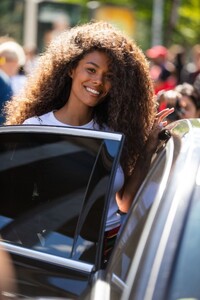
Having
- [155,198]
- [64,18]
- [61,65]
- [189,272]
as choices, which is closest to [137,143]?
[61,65]

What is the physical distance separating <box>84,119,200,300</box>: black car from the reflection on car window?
375 mm

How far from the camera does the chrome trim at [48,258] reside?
10.2 ft

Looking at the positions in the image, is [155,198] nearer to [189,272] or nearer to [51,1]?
[189,272]

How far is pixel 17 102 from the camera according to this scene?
4180mm

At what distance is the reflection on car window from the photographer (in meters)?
3.23

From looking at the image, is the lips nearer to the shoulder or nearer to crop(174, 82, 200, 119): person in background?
the shoulder

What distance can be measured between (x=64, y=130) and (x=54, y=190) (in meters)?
0.32

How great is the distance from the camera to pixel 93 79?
3.88m

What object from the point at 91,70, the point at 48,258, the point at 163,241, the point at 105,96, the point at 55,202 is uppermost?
the point at 91,70

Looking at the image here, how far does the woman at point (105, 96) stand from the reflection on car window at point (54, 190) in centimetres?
35

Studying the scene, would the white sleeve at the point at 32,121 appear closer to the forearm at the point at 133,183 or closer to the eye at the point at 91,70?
the eye at the point at 91,70

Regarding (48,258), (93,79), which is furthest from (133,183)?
(48,258)

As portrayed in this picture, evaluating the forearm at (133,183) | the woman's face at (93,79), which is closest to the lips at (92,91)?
the woman's face at (93,79)

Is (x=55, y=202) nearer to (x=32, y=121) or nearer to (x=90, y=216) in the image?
(x=90, y=216)
